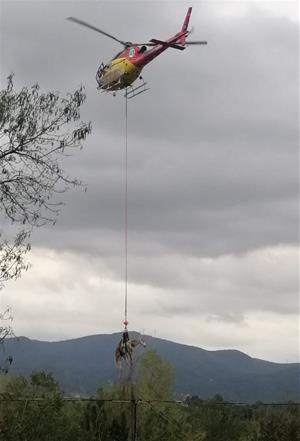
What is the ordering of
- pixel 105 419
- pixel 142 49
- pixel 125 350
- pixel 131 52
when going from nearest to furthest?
pixel 125 350 → pixel 105 419 → pixel 142 49 → pixel 131 52

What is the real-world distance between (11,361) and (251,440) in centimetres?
665

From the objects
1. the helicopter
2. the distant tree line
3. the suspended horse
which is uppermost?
the helicopter

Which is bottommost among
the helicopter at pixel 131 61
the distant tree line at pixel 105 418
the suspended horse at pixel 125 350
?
the distant tree line at pixel 105 418

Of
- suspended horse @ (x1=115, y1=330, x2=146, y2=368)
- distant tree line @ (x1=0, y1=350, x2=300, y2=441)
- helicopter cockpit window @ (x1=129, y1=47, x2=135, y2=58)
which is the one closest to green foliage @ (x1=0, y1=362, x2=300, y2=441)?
distant tree line @ (x1=0, y1=350, x2=300, y2=441)

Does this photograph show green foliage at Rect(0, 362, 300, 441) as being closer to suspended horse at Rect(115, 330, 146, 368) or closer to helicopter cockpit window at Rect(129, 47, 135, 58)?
suspended horse at Rect(115, 330, 146, 368)

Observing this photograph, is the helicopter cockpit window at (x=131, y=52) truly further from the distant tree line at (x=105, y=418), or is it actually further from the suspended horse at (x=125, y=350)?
the distant tree line at (x=105, y=418)

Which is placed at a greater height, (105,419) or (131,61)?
(131,61)

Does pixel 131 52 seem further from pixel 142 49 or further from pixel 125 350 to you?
pixel 125 350

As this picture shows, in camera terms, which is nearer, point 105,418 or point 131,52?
point 105,418

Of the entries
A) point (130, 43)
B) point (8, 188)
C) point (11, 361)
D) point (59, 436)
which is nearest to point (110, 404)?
point (59, 436)

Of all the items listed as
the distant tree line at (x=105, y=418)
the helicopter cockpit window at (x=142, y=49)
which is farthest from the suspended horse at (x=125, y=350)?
the helicopter cockpit window at (x=142, y=49)

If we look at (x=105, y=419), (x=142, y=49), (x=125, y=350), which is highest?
(x=142, y=49)

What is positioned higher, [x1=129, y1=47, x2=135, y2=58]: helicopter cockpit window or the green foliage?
[x1=129, y1=47, x2=135, y2=58]: helicopter cockpit window

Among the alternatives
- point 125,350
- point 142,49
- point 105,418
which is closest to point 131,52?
point 142,49
